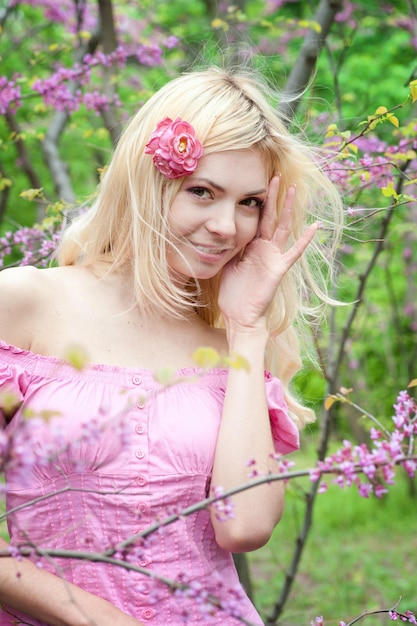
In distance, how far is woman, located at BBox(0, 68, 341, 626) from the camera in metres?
1.84

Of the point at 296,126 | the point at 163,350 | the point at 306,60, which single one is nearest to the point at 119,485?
the point at 163,350

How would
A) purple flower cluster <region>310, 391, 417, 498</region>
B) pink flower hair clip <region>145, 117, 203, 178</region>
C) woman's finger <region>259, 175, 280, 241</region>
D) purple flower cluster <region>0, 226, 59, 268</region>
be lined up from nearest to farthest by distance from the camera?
1. purple flower cluster <region>310, 391, 417, 498</region>
2. pink flower hair clip <region>145, 117, 203, 178</region>
3. woman's finger <region>259, 175, 280, 241</region>
4. purple flower cluster <region>0, 226, 59, 268</region>

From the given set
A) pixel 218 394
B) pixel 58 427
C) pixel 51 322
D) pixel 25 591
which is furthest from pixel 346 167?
pixel 58 427

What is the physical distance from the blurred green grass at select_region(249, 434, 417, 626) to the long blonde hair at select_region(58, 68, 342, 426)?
6.98ft

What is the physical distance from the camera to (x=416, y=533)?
6.53 m

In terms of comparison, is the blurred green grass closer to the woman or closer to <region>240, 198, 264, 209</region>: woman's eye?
the woman

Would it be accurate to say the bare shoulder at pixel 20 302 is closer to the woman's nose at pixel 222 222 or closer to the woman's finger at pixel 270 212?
the woman's nose at pixel 222 222

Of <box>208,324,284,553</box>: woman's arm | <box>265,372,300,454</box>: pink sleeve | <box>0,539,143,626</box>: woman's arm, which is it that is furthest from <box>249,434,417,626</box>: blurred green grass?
<box>0,539,143,626</box>: woman's arm

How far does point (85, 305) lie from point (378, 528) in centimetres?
535


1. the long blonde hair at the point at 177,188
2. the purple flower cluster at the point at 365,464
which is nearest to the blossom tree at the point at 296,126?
the purple flower cluster at the point at 365,464

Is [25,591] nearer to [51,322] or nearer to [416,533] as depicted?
[51,322]

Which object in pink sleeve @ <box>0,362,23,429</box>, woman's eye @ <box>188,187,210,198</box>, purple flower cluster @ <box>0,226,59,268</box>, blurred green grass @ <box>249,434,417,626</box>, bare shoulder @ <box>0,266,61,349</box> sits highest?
woman's eye @ <box>188,187,210,198</box>

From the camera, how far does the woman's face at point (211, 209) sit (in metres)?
1.99

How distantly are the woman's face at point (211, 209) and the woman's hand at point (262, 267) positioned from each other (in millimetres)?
141
